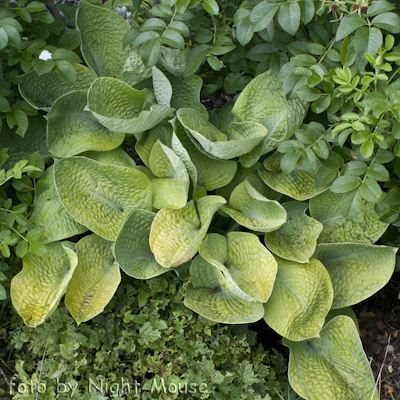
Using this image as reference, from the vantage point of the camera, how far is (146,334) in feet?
4.19

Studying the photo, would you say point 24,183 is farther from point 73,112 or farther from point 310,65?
point 310,65

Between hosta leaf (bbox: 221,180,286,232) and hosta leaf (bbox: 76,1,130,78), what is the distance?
59 centimetres

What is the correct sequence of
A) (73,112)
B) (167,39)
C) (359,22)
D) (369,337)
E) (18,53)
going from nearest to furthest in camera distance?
(359,22)
(167,39)
(18,53)
(73,112)
(369,337)

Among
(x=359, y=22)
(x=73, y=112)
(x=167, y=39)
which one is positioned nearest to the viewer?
(x=359, y=22)

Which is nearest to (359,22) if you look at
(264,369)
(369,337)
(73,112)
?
(73,112)

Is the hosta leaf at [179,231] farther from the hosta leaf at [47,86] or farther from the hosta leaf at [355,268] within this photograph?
the hosta leaf at [47,86]

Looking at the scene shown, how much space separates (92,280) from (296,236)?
655 mm

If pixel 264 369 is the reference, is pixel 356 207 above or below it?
above

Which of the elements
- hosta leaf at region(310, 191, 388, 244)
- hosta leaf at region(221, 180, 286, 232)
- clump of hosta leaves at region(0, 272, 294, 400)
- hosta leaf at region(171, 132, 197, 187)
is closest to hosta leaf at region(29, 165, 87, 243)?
clump of hosta leaves at region(0, 272, 294, 400)

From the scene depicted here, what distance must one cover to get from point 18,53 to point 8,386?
100cm

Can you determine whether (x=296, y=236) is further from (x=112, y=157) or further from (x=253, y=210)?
(x=112, y=157)

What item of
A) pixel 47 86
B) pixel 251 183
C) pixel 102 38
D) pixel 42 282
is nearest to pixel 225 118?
pixel 251 183

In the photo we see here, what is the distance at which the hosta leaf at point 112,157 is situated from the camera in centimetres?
137

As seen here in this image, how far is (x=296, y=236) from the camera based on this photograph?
52.5 inches
